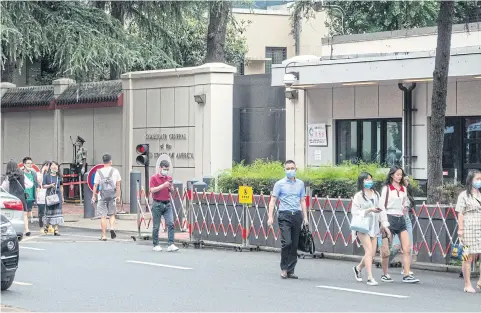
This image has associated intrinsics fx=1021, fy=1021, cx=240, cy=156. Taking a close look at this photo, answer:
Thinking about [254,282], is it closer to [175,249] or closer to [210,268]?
[210,268]

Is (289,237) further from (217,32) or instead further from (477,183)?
(217,32)

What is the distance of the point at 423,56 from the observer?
24125 millimetres

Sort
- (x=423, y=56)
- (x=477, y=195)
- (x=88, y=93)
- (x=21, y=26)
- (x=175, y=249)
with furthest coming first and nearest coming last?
(x=88, y=93)
(x=21, y=26)
(x=423, y=56)
(x=175, y=249)
(x=477, y=195)

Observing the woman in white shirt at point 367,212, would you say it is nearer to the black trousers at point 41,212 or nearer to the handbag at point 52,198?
the handbag at point 52,198

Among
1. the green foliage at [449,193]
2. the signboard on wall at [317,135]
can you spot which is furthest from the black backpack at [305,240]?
the signboard on wall at [317,135]

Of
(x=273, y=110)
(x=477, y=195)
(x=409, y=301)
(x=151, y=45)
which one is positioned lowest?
(x=409, y=301)

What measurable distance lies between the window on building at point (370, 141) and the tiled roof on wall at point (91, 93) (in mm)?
8377

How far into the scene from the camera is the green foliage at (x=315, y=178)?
2055 centimetres

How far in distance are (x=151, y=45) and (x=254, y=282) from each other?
66.1ft

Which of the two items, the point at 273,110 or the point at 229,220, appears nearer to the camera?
the point at 229,220

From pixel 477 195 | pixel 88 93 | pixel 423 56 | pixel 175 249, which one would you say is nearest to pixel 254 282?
pixel 477 195

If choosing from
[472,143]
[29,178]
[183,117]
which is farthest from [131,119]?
[472,143]

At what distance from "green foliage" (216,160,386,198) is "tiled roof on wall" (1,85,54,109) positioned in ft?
48.1

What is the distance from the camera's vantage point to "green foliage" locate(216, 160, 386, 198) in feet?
67.4
